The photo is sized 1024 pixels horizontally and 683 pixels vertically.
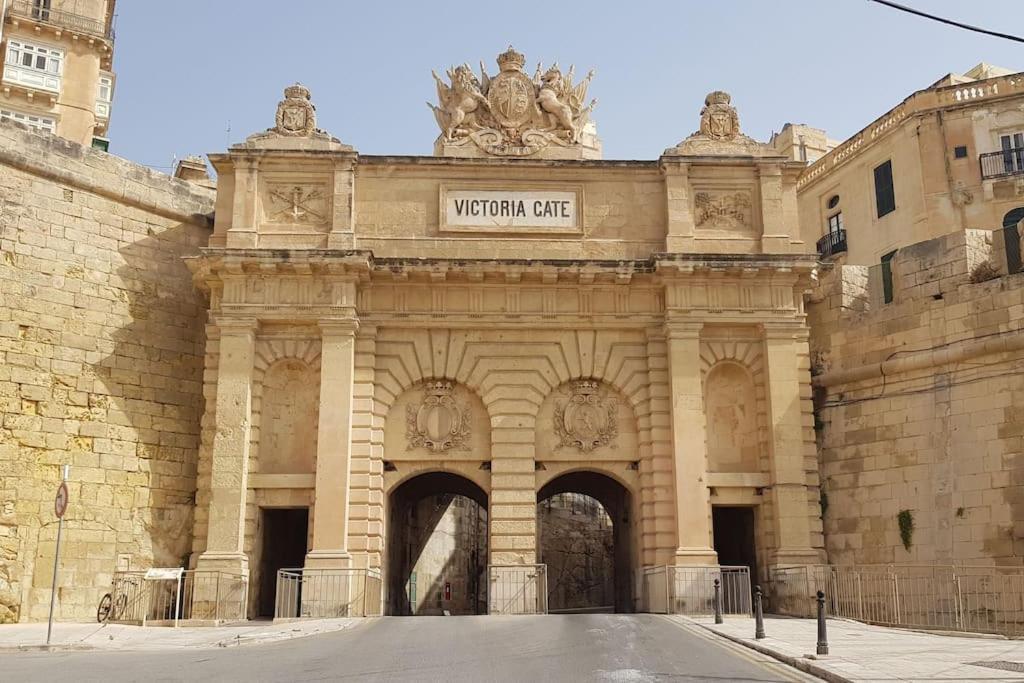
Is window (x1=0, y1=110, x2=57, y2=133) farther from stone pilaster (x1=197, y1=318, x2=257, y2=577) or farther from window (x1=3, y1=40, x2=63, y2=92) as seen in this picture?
stone pilaster (x1=197, y1=318, x2=257, y2=577)

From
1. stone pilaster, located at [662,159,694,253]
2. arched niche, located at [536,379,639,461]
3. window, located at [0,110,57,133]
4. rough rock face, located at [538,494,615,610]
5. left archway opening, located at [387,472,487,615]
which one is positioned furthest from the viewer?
window, located at [0,110,57,133]

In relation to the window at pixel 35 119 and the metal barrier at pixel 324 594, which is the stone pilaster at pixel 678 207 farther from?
the window at pixel 35 119

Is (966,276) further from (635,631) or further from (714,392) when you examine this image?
(635,631)

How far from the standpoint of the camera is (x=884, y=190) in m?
35.3

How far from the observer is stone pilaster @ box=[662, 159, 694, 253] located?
24.9 meters

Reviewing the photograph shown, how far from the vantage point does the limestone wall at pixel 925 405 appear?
22188 mm

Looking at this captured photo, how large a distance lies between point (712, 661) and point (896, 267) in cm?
1495

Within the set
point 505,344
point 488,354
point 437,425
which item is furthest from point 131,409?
point 505,344

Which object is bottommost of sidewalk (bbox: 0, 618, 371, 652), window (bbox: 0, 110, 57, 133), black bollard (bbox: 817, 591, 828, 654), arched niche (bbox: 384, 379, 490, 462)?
sidewalk (bbox: 0, 618, 371, 652)

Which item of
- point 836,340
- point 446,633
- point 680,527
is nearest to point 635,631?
point 446,633

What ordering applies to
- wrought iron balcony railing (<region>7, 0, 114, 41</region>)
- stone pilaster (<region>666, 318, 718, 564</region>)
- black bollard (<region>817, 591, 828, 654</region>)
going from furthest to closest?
wrought iron balcony railing (<region>7, 0, 114, 41</region>) < stone pilaster (<region>666, 318, 718, 564</region>) < black bollard (<region>817, 591, 828, 654</region>)

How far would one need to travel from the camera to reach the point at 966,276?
23.4m

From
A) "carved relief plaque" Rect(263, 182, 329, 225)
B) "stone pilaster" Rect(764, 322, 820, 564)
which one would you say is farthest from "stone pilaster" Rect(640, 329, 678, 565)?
"carved relief plaque" Rect(263, 182, 329, 225)

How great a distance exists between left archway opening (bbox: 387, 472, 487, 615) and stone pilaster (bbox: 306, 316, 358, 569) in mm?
2235
